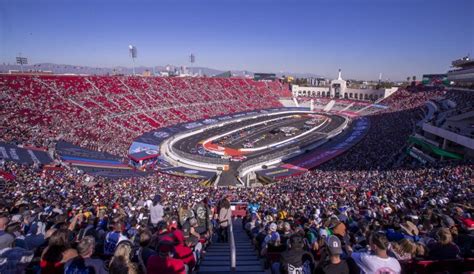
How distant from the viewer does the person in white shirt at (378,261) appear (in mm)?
3314

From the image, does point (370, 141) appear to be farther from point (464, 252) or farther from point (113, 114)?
point (113, 114)

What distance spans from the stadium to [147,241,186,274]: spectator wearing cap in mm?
17

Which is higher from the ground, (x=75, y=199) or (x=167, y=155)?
(x=75, y=199)

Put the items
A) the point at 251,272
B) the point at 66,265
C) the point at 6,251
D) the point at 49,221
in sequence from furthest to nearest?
1. the point at 49,221
2. the point at 251,272
3. the point at 6,251
4. the point at 66,265

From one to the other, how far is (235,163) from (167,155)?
9072mm

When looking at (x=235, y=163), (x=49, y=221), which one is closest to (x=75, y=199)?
(x=49, y=221)

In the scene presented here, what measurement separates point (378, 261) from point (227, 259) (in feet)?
12.8

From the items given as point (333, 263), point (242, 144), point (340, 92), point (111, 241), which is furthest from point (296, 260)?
point (340, 92)

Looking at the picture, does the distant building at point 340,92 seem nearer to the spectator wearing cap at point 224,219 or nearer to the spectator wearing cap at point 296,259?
the spectator wearing cap at point 224,219

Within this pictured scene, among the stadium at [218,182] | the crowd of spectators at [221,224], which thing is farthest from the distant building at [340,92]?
the crowd of spectators at [221,224]

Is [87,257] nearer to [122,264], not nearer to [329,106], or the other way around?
[122,264]

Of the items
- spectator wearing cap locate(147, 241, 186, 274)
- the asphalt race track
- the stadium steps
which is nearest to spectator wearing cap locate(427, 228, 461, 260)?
spectator wearing cap locate(147, 241, 186, 274)

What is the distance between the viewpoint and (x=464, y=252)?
4.64 metres

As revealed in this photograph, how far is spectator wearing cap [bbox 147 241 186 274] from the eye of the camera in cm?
346
